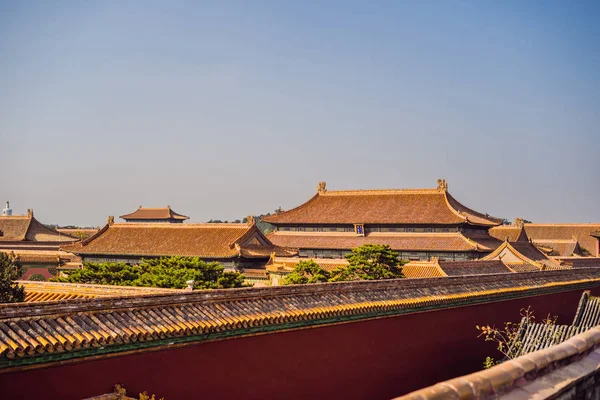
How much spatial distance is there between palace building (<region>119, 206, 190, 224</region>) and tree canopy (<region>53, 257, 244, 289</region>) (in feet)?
159

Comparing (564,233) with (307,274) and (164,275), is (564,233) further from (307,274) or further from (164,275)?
(164,275)

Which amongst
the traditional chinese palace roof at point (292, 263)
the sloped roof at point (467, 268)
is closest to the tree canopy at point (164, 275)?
the traditional chinese palace roof at point (292, 263)

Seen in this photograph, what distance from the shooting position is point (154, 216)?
226ft

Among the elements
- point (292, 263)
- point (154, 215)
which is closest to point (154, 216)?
point (154, 215)

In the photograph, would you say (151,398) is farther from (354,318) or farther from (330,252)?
(330,252)

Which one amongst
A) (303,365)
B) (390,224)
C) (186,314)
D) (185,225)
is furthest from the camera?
(390,224)

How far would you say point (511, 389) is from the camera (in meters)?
3.48

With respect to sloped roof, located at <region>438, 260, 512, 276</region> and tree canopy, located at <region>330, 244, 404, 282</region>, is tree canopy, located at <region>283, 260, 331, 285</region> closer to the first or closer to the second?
tree canopy, located at <region>330, 244, 404, 282</region>

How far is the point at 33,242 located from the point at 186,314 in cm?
3871

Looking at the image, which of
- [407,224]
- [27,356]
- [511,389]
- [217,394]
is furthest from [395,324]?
[407,224]

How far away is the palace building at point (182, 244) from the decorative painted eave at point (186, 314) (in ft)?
53.3

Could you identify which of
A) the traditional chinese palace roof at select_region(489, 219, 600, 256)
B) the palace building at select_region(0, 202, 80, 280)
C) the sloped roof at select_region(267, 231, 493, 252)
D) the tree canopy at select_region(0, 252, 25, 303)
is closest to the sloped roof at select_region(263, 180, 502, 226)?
the sloped roof at select_region(267, 231, 493, 252)

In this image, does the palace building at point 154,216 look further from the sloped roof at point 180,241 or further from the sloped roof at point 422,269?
the sloped roof at point 422,269

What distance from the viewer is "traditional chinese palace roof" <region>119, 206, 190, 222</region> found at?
6900 centimetres
